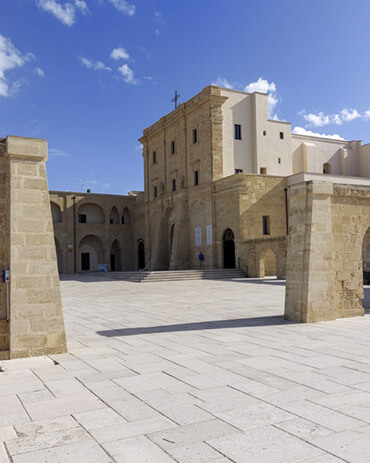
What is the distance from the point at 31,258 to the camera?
662cm

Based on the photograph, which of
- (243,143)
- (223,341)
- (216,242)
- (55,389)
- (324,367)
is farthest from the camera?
(243,143)

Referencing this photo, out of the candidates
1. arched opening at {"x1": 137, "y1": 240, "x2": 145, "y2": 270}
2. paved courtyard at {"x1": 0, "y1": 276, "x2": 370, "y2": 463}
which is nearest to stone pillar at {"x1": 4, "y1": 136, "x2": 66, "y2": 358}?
paved courtyard at {"x1": 0, "y1": 276, "x2": 370, "y2": 463}

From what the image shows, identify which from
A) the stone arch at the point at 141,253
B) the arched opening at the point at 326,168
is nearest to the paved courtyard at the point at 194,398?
the arched opening at the point at 326,168

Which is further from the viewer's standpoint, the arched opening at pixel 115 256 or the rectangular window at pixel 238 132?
the arched opening at pixel 115 256

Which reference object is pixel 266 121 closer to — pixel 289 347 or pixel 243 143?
pixel 243 143

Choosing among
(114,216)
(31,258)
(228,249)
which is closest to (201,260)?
(228,249)

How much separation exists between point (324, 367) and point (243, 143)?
27.3 metres

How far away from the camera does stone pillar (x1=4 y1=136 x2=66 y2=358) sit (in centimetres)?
648

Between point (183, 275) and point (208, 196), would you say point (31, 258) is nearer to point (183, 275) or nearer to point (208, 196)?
point (183, 275)

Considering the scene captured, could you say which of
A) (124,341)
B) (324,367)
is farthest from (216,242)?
(324,367)

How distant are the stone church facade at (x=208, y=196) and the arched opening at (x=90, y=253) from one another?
0.09m

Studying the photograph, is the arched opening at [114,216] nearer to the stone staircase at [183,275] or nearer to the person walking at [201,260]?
the person walking at [201,260]

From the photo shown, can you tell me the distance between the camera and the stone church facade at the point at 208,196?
27.6m

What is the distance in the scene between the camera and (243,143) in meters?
31.7
